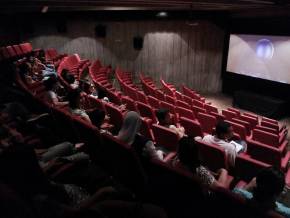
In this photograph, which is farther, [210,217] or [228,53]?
[228,53]

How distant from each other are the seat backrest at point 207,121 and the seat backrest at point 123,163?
1953 millimetres

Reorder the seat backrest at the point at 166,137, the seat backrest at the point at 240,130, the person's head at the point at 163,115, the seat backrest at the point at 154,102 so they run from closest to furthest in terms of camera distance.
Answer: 1. the seat backrest at the point at 166,137
2. the person's head at the point at 163,115
3. the seat backrest at the point at 240,130
4. the seat backrest at the point at 154,102

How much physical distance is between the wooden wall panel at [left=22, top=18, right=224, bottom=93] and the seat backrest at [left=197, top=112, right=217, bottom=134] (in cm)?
494

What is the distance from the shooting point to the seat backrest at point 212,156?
8.10 feet

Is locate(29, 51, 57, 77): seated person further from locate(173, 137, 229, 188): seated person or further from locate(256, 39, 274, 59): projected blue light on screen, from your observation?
locate(256, 39, 274, 59): projected blue light on screen

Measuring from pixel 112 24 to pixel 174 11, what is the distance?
2.06 m

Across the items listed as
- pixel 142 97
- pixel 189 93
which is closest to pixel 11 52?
pixel 142 97

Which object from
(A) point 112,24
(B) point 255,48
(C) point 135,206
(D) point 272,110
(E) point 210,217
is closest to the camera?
(C) point 135,206

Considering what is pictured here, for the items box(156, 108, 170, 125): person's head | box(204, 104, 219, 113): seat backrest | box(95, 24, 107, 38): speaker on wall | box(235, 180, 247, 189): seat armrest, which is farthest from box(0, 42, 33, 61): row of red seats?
box(235, 180, 247, 189): seat armrest

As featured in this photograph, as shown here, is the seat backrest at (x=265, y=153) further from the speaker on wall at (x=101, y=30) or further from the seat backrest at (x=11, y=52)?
the speaker on wall at (x=101, y=30)

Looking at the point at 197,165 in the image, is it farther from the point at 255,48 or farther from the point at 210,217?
the point at 255,48

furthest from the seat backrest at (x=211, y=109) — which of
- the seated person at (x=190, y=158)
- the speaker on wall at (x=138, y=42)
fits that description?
the speaker on wall at (x=138, y=42)

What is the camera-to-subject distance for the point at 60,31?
29.2 ft

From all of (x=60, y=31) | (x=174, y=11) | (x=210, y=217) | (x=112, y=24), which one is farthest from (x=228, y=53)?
(x=210, y=217)
